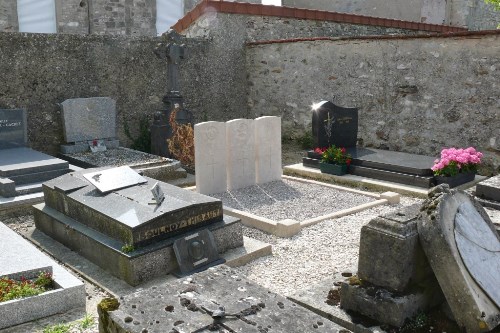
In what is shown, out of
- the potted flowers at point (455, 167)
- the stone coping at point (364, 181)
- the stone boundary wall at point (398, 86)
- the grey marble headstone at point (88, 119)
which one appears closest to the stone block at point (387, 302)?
the stone coping at point (364, 181)

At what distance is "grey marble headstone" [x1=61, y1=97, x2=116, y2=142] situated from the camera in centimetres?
932

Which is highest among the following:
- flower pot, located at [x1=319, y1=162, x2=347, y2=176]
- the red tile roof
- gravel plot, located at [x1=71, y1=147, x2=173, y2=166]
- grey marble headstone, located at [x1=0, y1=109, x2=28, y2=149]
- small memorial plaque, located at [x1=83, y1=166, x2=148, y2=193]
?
the red tile roof

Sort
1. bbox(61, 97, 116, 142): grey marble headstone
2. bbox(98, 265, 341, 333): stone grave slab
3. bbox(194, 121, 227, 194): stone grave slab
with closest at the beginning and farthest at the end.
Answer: bbox(98, 265, 341, 333): stone grave slab
bbox(194, 121, 227, 194): stone grave slab
bbox(61, 97, 116, 142): grey marble headstone

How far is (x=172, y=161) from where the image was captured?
27.7 ft

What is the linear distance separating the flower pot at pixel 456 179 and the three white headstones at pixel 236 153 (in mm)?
2469

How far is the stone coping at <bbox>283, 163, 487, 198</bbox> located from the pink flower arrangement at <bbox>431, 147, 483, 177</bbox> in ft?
0.82

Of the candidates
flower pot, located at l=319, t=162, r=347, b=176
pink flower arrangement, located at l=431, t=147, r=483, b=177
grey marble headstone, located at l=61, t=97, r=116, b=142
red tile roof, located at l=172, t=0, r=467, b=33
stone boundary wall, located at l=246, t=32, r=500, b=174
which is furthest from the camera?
red tile roof, located at l=172, t=0, r=467, b=33

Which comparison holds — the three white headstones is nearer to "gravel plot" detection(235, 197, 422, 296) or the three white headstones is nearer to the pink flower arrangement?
"gravel plot" detection(235, 197, 422, 296)

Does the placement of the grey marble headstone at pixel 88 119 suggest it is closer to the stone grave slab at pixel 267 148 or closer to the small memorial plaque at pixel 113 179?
the stone grave slab at pixel 267 148

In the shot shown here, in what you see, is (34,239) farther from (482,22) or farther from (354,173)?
(482,22)

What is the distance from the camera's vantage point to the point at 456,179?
7449mm

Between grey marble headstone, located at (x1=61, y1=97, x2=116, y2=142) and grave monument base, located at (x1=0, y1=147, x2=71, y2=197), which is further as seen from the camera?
grey marble headstone, located at (x1=61, y1=97, x2=116, y2=142)

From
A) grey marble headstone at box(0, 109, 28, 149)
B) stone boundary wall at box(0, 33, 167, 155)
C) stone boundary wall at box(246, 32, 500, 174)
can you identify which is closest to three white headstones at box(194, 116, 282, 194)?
stone boundary wall at box(246, 32, 500, 174)

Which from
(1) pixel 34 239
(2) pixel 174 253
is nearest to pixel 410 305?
(2) pixel 174 253
